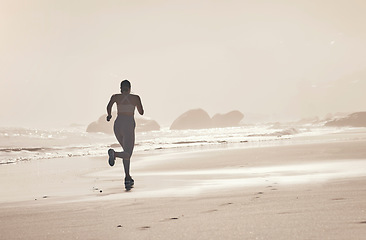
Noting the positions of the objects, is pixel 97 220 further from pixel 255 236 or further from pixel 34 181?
pixel 34 181

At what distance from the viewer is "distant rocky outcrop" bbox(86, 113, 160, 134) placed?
5616 cm

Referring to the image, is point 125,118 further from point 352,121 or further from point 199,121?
point 199,121

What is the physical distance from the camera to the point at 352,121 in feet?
148

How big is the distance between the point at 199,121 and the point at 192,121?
126 cm

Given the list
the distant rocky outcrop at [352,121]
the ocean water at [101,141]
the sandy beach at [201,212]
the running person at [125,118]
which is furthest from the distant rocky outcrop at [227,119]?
the sandy beach at [201,212]

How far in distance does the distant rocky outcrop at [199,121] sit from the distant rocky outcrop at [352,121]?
28.4 metres

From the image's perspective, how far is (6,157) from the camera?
18344 mm

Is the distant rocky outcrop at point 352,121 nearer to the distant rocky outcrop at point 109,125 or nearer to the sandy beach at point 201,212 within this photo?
the distant rocky outcrop at point 109,125

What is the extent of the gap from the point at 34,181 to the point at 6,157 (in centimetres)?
971

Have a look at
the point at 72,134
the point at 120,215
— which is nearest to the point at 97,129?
the point at 72,134

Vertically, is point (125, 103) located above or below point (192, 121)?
below

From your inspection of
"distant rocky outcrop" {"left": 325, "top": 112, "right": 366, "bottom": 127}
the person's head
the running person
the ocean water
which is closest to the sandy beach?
the running person

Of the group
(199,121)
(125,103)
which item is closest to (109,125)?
(199,121)

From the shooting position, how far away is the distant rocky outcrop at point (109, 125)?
56156 mm
